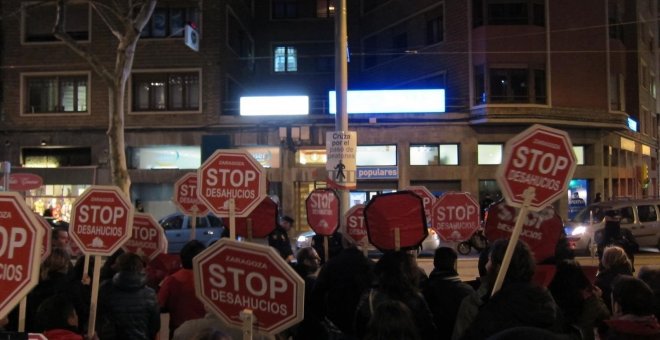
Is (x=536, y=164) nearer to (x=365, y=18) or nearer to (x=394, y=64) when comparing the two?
(x=394, y=64)

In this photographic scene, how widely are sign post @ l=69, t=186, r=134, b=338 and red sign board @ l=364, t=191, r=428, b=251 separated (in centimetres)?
251

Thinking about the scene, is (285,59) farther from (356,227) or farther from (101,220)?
(101,220)

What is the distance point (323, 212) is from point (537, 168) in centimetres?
465

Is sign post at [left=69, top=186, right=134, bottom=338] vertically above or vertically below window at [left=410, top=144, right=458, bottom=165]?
below

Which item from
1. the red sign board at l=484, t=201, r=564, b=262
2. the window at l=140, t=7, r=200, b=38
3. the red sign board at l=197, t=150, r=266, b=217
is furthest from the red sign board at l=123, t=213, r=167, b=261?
the window at l=140, t=7, r=200, b=38

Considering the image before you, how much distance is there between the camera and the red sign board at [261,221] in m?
8.31

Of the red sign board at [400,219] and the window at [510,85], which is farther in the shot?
the window at [510,85]

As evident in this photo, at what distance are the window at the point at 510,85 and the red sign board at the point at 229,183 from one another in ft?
69.8

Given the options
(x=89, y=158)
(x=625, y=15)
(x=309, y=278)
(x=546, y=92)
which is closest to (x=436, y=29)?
(x=546, y=92)

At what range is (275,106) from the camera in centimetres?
2772

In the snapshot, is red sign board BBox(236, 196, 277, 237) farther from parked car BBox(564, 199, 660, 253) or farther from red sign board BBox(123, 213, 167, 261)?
parked car BBox(564, 199, 660, 253)

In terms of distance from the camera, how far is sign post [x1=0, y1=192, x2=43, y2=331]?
3.54m

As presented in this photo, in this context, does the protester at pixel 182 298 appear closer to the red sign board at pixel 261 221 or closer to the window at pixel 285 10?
the red sign board at pixel 261 221

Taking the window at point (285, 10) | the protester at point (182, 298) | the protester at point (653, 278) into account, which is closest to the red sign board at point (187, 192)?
the protester at point (182, 298)
